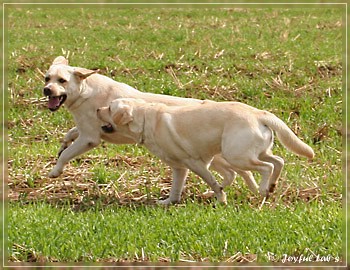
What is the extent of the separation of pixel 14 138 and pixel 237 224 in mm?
4736

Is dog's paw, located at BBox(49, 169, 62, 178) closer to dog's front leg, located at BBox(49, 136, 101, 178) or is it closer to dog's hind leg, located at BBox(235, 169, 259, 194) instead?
dog's front leg, located at BBox(49, 136, 101, 178)

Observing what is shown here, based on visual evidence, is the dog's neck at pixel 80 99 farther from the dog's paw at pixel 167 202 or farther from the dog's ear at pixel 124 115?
the dog's paw at pixel 167 202

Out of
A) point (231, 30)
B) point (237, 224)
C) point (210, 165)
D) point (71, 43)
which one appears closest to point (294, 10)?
point (231, 30)

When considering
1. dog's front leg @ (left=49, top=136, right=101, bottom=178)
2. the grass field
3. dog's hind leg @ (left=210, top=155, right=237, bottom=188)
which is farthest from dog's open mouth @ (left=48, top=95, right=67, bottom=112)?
dog's hind leg @ (left=210, top=155, right=237, bottom=188)

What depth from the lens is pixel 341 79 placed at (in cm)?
1317

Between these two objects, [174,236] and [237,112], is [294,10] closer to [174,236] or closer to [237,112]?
[237,112]

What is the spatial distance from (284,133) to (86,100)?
222cm

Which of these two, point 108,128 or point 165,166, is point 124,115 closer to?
point 108,128

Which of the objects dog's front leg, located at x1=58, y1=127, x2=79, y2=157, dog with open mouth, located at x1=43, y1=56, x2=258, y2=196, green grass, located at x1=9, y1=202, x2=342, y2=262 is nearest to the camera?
green grass, located at x1=9, y1=202, x2=342, y2=262

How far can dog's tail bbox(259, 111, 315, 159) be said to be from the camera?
7.68 m

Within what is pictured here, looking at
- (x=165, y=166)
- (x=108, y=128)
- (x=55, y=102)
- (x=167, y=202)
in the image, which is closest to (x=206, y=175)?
(x=167, y=202)

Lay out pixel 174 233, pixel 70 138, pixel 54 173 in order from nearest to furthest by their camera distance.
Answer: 1. pixel 174 233
2. pixel 54 173
3. pixel 70 138

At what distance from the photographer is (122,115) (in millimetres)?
8055

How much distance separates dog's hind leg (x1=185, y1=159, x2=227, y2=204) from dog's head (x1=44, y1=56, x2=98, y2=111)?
4.93ft
